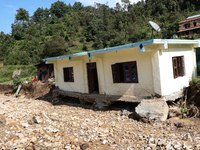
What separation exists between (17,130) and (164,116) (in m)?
5.99

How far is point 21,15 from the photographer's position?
75375 mm

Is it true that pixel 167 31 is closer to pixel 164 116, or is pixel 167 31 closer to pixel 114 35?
pixel 114 35

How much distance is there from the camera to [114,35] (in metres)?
42.5

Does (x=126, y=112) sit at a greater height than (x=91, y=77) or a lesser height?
lesser

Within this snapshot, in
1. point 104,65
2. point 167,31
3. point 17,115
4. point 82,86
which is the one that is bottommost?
point 17,115

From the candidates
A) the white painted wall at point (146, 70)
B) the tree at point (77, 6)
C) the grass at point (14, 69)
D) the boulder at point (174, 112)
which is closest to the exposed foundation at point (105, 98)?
the white painted wall at point (146, 70)

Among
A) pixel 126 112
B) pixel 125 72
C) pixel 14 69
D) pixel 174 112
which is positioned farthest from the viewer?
→ pixel 14 69

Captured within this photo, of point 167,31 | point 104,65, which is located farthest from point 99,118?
point 167,31

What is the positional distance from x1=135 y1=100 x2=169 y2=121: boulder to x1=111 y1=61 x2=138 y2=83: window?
155 centimetres

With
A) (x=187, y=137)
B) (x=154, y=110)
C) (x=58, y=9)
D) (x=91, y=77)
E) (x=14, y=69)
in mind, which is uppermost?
(x=58, y=9)

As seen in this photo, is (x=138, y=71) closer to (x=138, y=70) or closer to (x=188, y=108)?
(x=138, y=70)

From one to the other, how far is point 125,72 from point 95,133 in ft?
11.8

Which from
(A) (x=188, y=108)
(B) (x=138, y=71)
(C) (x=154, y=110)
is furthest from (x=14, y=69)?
(A) (x=188, y=108)

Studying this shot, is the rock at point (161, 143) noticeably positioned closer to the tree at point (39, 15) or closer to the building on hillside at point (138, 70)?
the building on hillside at point (138, 70)
